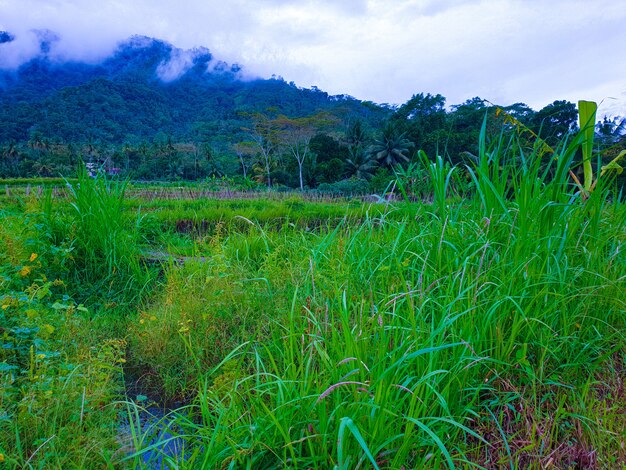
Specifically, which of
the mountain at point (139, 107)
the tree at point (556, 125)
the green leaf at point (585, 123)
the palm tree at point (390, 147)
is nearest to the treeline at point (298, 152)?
the palm tree at point (390, 147)

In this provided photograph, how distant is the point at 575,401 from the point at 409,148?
32.8m

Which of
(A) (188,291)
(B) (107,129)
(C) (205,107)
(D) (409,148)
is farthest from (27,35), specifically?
(A) (188,291)

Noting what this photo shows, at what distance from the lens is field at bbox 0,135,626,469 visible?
114 cm

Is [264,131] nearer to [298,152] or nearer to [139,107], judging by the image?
[298,152]

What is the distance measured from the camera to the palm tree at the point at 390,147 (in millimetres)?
31266

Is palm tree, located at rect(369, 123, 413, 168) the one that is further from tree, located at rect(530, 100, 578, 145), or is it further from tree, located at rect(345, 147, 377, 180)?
tree, located at rect(530, 100, 578, 145)

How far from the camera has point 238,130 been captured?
50.0 meters

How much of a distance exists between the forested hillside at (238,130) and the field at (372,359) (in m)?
0.54

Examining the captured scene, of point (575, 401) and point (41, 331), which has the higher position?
point (41, 331)

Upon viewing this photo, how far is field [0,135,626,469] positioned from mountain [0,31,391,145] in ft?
103

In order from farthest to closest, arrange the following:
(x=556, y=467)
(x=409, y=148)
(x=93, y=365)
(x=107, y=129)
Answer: (x=107, y=129) < (x=409, y=148) < (x=93, y=365) < (x=556, y=467)

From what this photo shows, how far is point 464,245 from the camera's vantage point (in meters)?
1.88

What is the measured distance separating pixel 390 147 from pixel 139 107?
52168 mm

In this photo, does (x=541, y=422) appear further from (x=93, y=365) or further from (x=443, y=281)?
(x=93, y=365)
